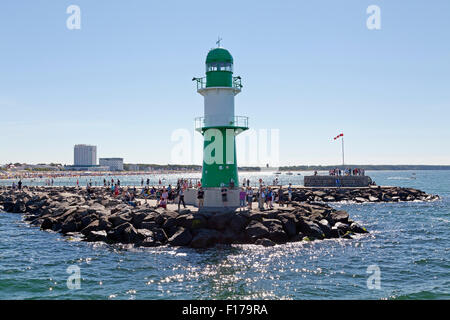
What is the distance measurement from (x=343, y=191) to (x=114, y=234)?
3093 cm

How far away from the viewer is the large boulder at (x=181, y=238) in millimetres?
19172

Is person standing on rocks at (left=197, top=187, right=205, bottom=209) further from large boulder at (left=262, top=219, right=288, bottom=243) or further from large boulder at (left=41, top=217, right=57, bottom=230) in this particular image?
large boulder at (left=41, top=217, right=57, bottom=230)

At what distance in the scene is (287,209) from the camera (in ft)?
76.6

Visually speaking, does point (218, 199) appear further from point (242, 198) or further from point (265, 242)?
point (265, 242)

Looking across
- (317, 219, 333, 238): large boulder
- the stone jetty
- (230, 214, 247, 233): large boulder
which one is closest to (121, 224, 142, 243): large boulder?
the stone jetty

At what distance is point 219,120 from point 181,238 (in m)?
9.19

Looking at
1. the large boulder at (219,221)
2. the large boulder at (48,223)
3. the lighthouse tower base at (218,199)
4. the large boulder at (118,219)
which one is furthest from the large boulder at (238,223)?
the large boulder at (48,223)

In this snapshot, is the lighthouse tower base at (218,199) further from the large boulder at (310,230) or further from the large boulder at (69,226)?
the large boulder at (69,226)

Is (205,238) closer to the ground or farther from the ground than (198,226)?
closer to the ground

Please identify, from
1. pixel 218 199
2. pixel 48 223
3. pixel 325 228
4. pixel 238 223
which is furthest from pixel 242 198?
pixel 48 223

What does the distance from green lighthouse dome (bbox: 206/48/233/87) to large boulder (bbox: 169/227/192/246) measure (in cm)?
1060

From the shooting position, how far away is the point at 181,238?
19.3 meters
